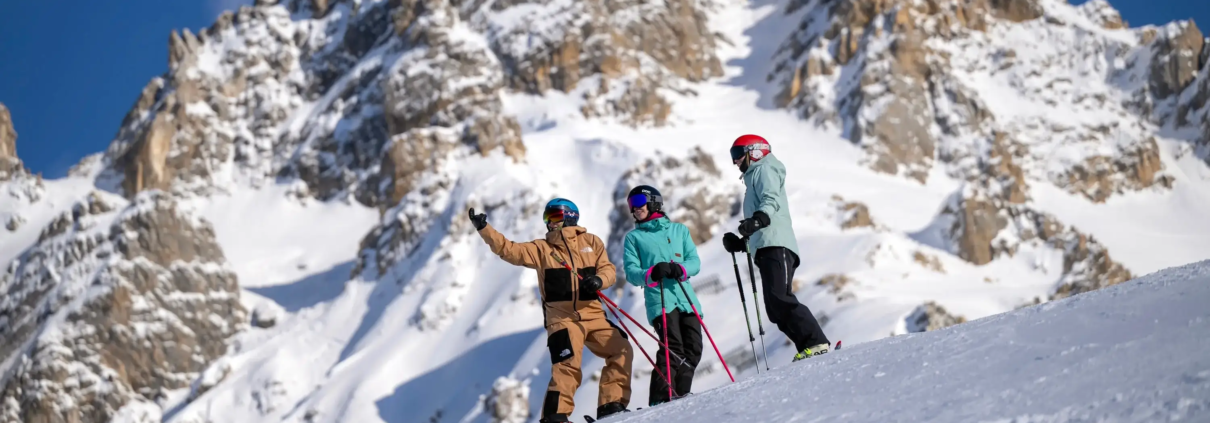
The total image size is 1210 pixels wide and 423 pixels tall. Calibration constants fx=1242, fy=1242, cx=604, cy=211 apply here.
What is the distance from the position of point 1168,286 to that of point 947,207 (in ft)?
185

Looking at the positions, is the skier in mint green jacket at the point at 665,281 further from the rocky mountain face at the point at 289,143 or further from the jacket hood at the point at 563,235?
the rocky mountain face at the point at 289,143

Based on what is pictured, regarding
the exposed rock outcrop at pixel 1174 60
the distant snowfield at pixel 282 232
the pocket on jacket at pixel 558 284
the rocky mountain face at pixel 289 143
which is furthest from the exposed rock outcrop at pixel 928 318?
the exposed rock outcrop at pixel 1174 60

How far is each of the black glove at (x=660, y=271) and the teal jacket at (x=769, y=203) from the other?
737mm

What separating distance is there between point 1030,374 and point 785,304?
10.8ft

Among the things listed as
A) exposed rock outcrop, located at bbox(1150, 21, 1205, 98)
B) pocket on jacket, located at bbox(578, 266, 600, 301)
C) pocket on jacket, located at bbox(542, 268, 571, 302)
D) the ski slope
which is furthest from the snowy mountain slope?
the ski slope

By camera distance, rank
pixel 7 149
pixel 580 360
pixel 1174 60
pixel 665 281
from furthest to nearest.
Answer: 1. pixel 7 149
2. pixel 1174 60
3. pixel 665 281
4. pixel 580 360

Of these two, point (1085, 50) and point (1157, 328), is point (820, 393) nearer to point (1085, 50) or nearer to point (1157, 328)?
point (1157, 328)

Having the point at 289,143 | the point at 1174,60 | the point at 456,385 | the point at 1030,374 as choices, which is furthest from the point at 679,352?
the point at 289,143

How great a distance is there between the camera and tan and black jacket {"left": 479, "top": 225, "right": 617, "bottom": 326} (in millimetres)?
8117

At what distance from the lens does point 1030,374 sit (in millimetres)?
4906

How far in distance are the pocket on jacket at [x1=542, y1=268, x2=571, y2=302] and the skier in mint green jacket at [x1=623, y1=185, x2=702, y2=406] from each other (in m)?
0.54

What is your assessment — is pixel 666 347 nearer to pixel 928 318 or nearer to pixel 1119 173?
pixel 928 318

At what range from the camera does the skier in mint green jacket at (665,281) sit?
8.20 metres

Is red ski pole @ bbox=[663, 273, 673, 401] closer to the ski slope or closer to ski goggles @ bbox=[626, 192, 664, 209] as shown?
ski goggles @ bbox=[626, 192, 664, 209]
